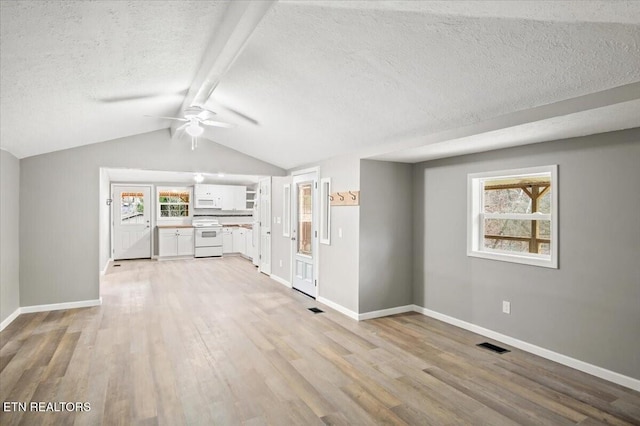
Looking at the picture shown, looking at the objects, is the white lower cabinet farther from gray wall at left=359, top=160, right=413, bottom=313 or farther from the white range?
gray wall at left=359, top=160, right=413, bottom=313

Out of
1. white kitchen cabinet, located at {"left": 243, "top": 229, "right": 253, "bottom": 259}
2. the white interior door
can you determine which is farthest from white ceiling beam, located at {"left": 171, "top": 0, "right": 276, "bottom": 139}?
white kitchen cabinet, located at {"left": 243, "top": 229, "right": 253, "bottom": 259}

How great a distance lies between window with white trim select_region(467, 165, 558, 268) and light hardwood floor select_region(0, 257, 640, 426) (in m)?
1.08

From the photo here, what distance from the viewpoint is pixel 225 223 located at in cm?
1090

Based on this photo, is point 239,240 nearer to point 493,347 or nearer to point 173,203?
point 173,203

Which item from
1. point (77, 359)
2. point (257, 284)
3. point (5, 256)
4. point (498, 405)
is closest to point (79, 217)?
point (5, 256)

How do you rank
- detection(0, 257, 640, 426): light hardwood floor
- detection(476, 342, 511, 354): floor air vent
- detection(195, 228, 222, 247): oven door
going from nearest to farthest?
detection(0, 257, 640, 426): light hardwood floor
detection(476, 342, 511, 354): floor air vent
detection(195, 228, 222, 247): oven door

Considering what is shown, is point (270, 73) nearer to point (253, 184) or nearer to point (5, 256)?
point (5, 256)

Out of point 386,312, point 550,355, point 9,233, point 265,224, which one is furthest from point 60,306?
point 550,355

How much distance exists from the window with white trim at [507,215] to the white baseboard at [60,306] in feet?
17.0

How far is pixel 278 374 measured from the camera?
9.93ft

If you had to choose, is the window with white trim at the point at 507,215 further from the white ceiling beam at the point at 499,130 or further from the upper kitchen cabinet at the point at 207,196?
the upper kitchen cabinet at the point at 207,196

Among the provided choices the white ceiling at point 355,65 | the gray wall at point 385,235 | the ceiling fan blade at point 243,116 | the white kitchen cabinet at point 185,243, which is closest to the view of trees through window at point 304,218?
the gray wall at point 385,235

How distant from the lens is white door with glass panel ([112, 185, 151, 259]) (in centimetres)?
955

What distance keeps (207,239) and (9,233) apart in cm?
574
